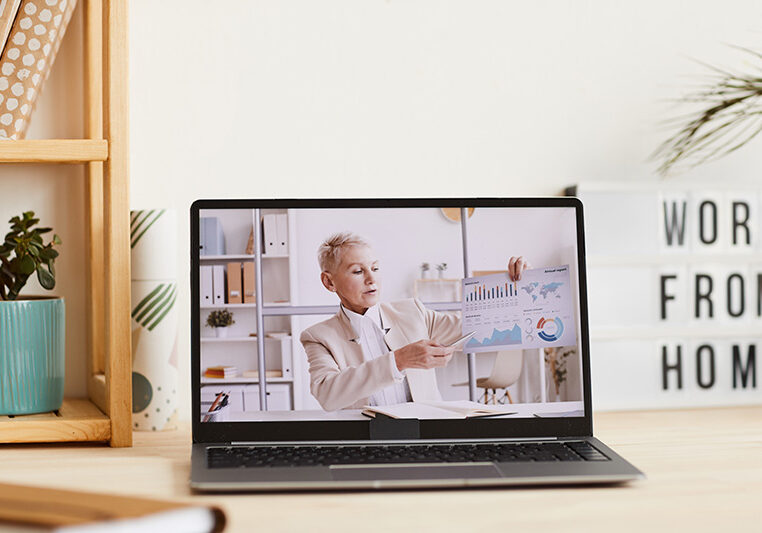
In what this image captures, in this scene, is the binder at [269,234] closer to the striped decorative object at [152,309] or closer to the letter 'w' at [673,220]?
the striped decorative object at [152,309]

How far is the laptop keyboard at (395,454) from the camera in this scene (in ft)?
2.63

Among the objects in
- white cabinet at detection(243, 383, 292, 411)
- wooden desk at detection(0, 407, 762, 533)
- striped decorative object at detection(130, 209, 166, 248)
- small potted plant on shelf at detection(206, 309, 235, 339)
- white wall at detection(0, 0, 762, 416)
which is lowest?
wooden desk at detection(0, 407, 762, 533)

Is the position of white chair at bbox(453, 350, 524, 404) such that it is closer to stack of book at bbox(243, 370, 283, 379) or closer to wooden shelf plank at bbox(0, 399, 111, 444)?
stack of book at bbox(243, 370, 283, 379)

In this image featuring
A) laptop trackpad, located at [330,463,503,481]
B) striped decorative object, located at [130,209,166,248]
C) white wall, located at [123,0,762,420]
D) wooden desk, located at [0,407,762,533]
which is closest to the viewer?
wooden desk, located at [0,407,762,533]

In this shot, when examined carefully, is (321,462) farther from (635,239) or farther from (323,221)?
(635,239)

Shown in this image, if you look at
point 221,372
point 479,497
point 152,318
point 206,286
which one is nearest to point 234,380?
point 221,372

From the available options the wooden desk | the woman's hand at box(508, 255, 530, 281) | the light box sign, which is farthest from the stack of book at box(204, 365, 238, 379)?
the light box sign

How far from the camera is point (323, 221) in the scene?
3.07ft

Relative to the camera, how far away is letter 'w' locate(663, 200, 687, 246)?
1.24m

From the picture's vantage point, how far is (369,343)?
3.01ft

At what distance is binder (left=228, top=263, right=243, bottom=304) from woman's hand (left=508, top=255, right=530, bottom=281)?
1.09 ft

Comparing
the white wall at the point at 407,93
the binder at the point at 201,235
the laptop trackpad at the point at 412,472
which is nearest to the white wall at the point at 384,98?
the white wall at the point at 407,93

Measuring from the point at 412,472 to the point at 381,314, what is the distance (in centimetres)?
22

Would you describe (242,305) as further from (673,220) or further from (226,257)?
(673,220)
